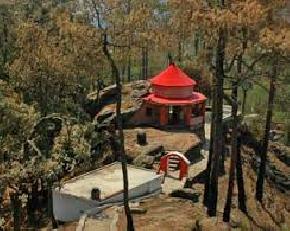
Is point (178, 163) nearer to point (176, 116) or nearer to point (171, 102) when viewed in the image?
point (171, 102)

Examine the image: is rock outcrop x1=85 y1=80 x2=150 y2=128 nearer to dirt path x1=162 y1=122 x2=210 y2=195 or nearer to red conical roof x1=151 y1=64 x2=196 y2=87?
red conical roof x1=151 y1=64 x2=196 y2=87

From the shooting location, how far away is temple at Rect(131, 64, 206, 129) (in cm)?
3781

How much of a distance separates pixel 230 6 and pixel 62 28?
6.14m

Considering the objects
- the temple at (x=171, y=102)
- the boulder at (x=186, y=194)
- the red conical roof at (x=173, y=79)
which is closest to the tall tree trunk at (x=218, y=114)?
the boulder at (x=186, y=194)

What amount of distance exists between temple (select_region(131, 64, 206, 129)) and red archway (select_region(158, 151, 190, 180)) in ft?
22.5

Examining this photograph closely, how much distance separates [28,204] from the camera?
92.5 feet

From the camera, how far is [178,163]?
31375mm

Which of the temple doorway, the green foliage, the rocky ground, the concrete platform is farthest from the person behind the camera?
the temple doorway

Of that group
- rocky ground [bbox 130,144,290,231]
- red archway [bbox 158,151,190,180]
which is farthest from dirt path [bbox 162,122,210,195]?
rocky ground [bbox 130,144,290,231]

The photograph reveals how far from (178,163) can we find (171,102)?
7.06 m

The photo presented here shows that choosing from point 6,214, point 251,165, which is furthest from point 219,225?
point 251,165

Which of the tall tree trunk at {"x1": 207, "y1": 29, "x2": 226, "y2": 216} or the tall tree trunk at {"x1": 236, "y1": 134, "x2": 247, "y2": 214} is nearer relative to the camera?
the tall tree trunk at {"x1": 207, "y1": 29, "x2": 226, "y2": 216}

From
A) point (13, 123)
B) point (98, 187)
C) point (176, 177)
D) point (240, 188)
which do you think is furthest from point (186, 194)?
point (13, 123)

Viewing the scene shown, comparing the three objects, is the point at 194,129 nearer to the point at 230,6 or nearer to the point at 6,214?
the point at 6,214
